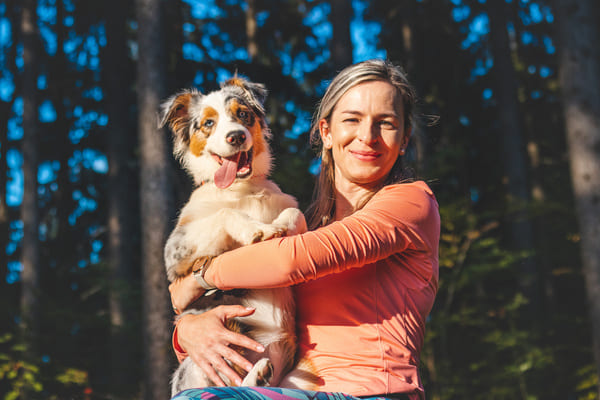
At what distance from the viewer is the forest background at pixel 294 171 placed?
6.35 m

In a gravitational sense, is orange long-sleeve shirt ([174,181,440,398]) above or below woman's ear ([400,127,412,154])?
below

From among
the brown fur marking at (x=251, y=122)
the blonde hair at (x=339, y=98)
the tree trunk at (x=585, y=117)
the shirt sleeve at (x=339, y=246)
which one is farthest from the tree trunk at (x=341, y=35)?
the shirt sleeve at (x=339, y=246)

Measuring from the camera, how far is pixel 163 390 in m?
6.16

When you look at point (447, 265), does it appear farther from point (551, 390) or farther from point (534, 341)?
point (551, 390)

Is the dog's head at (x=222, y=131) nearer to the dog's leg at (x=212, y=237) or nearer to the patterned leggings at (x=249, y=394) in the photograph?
the dog's leg at (x=212, y=237)

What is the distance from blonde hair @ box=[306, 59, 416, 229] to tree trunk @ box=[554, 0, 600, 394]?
429 centimetres

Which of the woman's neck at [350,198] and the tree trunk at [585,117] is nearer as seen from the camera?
the woman's neck at [350,198]

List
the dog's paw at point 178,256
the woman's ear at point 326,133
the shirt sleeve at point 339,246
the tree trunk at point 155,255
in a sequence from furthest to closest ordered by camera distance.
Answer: the tree trunk at point 155,255
the woman's ear at point 326,133
the dog's paw at point 178,256
the shirt sleeve at point 339,246

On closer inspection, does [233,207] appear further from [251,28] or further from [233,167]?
[251,28]

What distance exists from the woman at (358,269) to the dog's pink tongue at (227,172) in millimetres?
483

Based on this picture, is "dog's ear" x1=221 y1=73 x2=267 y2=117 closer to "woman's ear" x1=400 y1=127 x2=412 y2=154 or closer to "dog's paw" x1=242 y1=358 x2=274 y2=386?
"woman's ear" x1=400 y1=127 x2=412 y2=154

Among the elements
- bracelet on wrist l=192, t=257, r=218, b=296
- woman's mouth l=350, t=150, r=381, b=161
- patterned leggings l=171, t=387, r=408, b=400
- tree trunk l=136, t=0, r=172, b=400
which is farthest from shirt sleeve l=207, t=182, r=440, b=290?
tree trunk l=136, t=0, r=172, b=400

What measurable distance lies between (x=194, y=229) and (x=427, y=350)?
555 centimetres

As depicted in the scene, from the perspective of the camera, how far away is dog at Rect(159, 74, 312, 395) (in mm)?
2266
